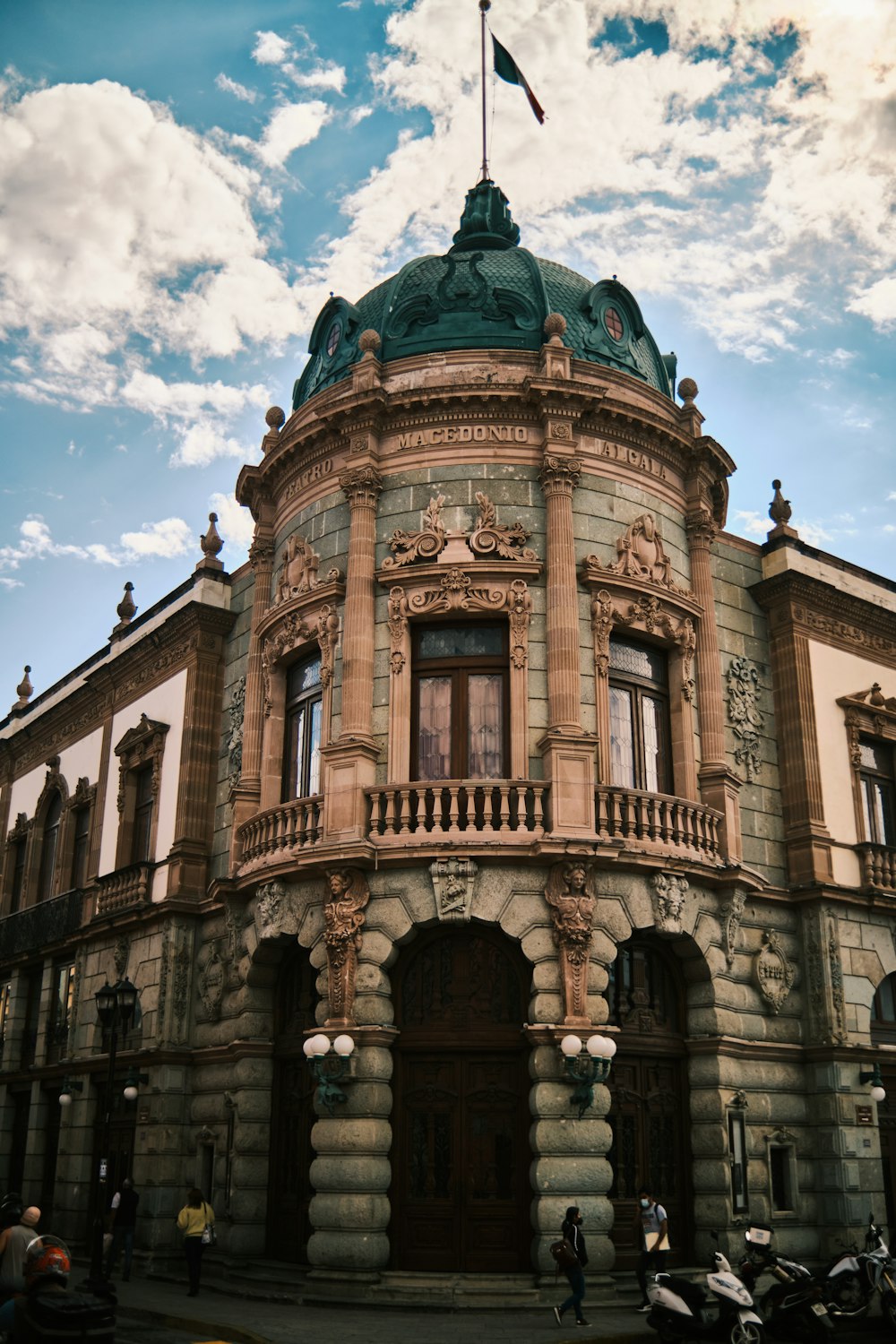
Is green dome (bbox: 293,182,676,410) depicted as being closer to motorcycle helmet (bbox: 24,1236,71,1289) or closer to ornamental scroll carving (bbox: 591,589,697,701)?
ornamental scroll carving (bbox: 591,589,697,701)

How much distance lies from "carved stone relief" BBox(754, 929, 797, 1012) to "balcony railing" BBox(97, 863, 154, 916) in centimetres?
1272

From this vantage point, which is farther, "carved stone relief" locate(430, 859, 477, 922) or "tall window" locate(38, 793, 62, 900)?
"tall window" locate(38, 793, 62, 900)

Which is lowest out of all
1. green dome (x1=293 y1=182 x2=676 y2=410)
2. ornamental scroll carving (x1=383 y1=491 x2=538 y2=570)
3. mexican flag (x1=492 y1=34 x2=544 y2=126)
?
ornamental scroll carving (x1=383 y1=491 x2=538 y2=570)

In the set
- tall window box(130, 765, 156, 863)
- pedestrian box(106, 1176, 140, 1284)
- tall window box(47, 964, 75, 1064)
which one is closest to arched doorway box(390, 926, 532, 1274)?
pedestrian box(106, 1176, 140, 1284)

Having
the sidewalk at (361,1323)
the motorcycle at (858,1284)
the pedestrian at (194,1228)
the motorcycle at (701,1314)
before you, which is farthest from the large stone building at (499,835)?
the motorcycle at (701,1314)

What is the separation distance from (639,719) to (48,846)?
66.4 feet

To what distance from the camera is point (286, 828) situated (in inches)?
878

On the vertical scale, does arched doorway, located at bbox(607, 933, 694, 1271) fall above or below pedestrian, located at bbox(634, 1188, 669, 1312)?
above

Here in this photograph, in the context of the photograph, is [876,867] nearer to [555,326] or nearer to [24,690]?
[555,326]

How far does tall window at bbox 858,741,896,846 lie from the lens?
87.6 ft

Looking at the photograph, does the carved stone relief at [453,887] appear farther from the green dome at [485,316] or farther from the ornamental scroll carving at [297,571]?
the green dome at [485,316]

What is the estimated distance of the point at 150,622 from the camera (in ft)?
105

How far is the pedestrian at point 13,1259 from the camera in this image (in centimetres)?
1296

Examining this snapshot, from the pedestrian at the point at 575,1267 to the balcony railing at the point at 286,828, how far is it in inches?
271
